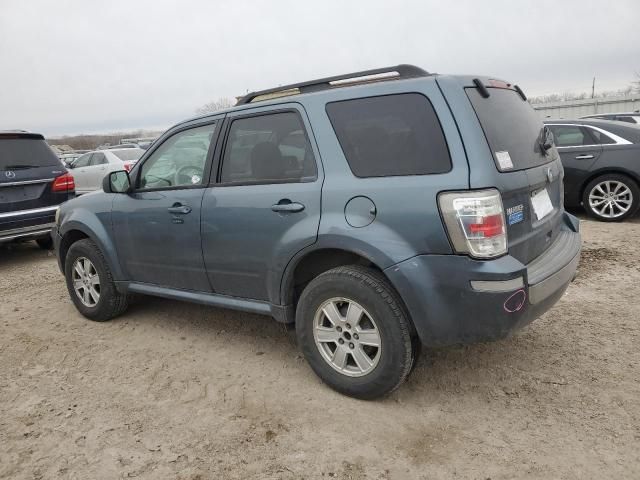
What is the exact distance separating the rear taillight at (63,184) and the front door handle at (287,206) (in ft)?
17.4

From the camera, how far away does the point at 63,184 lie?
23.9ft

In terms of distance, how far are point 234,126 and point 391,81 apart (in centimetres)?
119

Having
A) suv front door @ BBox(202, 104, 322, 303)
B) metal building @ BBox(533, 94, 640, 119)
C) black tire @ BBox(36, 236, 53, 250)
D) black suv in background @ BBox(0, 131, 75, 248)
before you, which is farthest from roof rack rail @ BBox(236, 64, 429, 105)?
metal building @ BBox(533, 94, 640, 119)

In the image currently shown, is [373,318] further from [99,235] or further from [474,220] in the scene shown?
[99,235]

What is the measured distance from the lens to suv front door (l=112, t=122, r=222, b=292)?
12.0ft

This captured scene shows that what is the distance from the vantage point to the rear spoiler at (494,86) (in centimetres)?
283

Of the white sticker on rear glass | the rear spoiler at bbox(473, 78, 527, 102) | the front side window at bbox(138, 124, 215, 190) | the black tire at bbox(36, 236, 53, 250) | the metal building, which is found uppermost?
the rear spoiler at bbox(473, 78, 527, 102)

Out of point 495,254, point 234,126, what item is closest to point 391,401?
point 495,254

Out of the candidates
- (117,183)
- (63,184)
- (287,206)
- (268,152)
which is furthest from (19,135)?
(287,206)

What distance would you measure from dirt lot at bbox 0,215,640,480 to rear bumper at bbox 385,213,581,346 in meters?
0.54

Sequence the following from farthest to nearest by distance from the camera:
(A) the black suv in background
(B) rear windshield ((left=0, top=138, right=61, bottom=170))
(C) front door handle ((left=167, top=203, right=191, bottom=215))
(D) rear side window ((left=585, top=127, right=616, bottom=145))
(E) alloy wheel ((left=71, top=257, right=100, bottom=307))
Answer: (D) rear side window ((left=585, top=127, right=616, bottom=145)) < (B) rear windshield ((left=0, top=138, right=61, bottom=170)) < (A) the black suv in background < (E) alloy wheel ((left=71, top=257, right=100, bottom=307)) < (C) front door handle ((left=167, top=203, right=191, bottom=215))

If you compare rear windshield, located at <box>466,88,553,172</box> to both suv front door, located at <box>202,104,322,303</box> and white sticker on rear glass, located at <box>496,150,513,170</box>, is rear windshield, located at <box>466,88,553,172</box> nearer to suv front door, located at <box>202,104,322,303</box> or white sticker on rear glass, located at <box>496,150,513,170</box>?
white sticker on rear glass, located at <box>496,150,513,170</box>

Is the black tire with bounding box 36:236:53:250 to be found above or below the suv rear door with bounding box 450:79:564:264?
below

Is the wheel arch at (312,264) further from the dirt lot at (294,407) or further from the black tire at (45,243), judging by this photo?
the black tire at (45,243)
